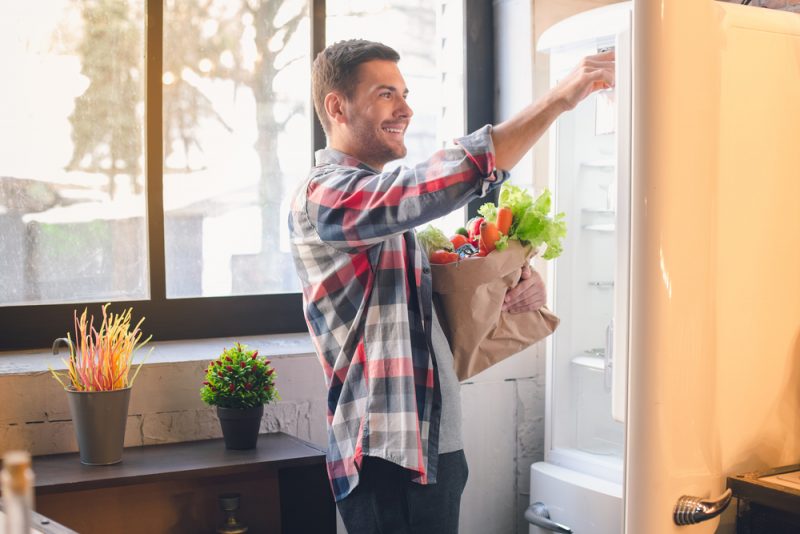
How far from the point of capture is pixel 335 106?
1949 mm

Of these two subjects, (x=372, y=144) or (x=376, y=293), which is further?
(x=372, y=144)

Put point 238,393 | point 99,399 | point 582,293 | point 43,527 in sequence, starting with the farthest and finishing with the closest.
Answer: point 582,293 → point 238,393 → point 99,399 → point 43,527

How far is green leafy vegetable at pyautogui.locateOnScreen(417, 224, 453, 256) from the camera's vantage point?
1.95 metres

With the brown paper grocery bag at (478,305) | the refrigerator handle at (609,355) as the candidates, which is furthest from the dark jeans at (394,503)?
the refrigerator handle at (609,355)

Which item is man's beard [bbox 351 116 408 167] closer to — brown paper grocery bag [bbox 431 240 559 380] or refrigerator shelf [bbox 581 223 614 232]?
Answer: brown paper grocery bag [bbox 431 240 559 380]

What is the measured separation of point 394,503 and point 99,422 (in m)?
0.74

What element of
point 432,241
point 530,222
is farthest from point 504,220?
point 432,241

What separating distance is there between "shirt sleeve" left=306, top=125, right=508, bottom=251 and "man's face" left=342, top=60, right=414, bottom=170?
0.71 feet

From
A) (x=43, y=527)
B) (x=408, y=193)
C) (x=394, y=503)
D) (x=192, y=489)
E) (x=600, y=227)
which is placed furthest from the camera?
(x=600, y=227)

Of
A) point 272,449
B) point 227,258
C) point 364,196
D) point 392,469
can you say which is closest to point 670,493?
point 392,469

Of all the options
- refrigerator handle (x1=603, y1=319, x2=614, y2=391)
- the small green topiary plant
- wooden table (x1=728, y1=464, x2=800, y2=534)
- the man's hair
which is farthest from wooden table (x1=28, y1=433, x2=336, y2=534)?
wooden table (x1=728, y1=464, x2=800, y2=534)

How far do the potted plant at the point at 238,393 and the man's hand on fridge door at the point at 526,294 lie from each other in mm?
681

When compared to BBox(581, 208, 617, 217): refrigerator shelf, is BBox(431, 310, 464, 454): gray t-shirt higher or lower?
lower

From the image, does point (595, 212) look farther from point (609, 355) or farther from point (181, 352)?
point (181, 352)
